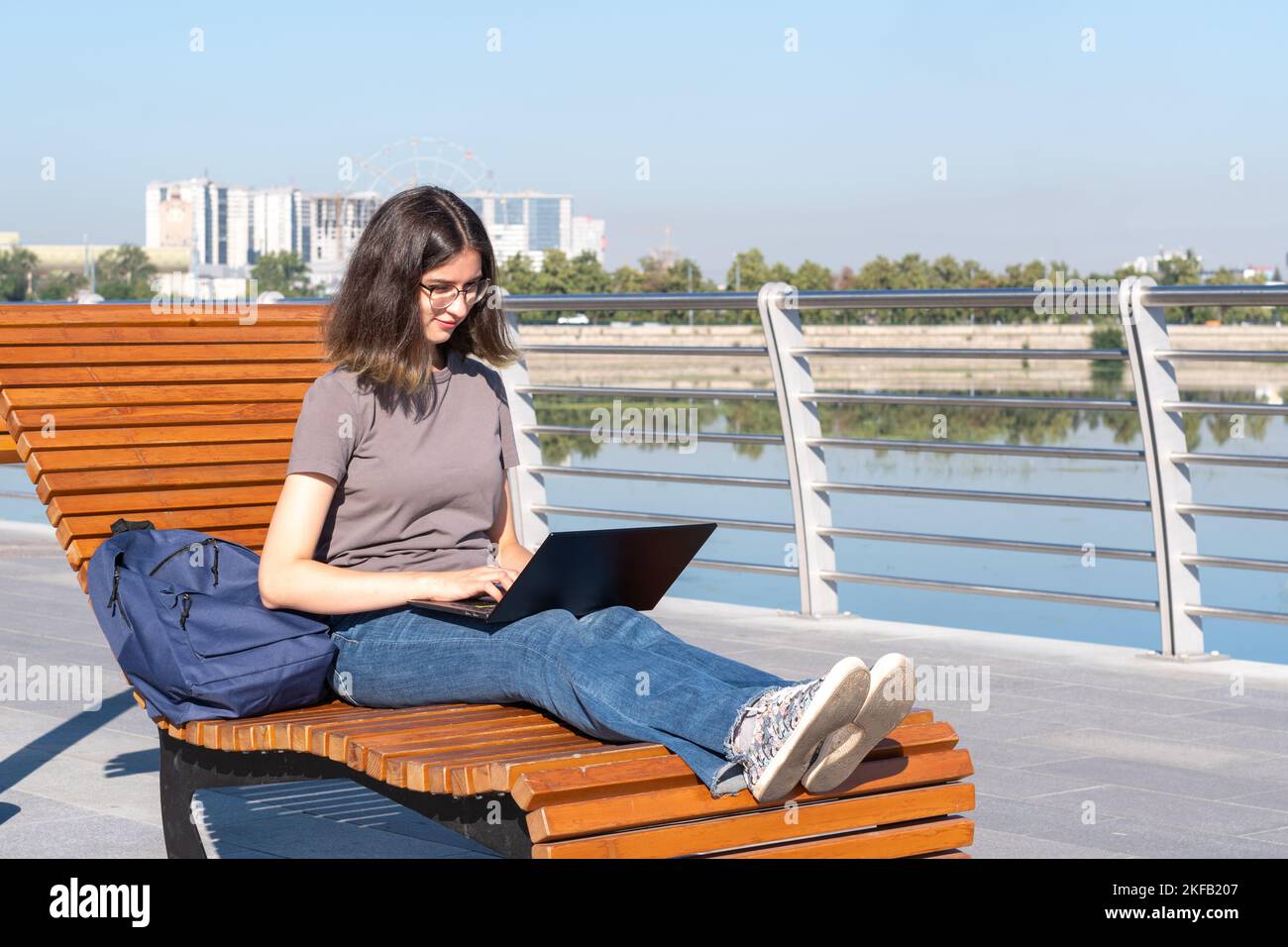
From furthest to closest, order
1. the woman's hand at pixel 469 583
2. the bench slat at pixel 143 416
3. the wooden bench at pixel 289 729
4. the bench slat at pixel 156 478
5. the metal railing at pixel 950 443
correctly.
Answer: the metal railing at pixel 950 443
the bench slat at pixel 143 416
the bench slat at pixel 156 478
the woman's hand at pixel 469 583
the wooden bench at pixel 289 729

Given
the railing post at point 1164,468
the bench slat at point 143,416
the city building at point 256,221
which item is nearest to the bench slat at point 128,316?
the bench slat at point 143,416

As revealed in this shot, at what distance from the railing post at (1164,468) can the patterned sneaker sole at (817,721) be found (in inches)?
147

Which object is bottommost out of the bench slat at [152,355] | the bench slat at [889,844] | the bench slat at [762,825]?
the bench slat at [889,844]

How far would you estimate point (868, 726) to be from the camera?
2.70 m

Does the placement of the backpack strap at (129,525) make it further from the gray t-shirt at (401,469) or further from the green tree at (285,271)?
the green tree at (285,271)

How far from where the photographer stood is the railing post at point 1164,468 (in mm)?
6047

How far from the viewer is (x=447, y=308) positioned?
3.45m

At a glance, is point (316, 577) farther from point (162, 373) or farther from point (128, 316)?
point (128, 316)

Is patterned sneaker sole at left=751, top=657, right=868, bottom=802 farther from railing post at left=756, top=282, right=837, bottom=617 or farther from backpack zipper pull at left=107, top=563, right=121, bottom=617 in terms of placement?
railing post at left=756, top=282, right=837, bottom=617

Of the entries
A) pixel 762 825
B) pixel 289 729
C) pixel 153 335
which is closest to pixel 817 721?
pixel 762 825

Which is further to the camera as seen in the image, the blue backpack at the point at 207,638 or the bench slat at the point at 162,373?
the bench slat at the point at 162,373

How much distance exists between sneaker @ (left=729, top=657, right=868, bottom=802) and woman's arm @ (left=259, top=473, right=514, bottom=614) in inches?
28.9

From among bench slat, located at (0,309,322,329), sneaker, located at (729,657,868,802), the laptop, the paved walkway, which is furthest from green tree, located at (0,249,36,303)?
sneaker, located at (729,657,868,802)
